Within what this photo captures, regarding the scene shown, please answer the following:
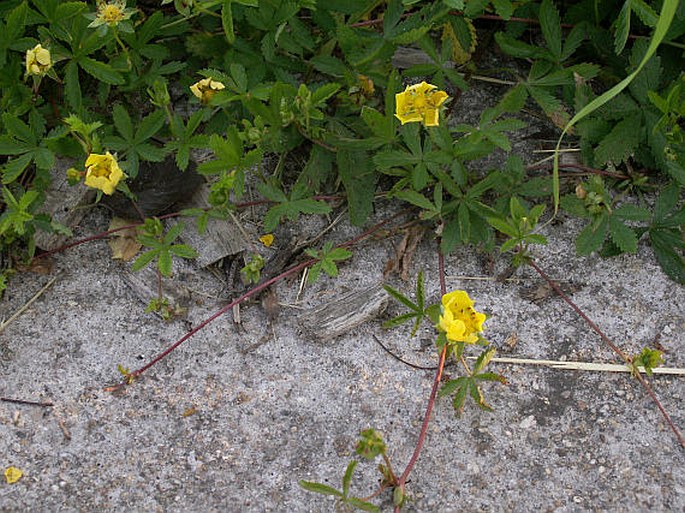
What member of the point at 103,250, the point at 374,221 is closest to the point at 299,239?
the point at 374,221

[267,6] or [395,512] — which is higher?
[267,6]

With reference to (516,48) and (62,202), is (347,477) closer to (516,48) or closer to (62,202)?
(62,202)

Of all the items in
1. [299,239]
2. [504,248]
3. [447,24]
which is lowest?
[299,239]

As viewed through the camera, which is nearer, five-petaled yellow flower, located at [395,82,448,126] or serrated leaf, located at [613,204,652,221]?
five-petaled yellow flower, located at [395,82,448,126]

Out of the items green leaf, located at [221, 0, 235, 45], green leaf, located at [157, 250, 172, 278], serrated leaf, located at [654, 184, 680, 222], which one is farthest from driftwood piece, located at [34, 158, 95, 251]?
serrated leaf, located at [654, 184, 680, 222]

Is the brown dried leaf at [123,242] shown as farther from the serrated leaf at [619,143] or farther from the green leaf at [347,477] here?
the serrated leaf at [619,143]

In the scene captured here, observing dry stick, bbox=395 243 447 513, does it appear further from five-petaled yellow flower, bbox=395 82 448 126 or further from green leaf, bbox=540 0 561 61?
green leaf, bbox=540 0 561 61

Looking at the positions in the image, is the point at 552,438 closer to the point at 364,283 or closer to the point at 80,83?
the point at 364,283
